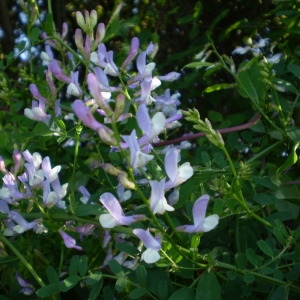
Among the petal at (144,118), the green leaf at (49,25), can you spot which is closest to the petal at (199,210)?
the petal at (144,118)

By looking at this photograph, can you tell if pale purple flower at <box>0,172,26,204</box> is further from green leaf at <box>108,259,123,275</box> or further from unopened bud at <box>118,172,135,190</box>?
unopened bud at <box>118,172,135,190</box>

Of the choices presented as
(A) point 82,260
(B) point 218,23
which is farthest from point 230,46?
(A) point 82,260

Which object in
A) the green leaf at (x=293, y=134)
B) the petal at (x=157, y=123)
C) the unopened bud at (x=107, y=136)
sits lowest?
the green leaf at (x=293, y=134)

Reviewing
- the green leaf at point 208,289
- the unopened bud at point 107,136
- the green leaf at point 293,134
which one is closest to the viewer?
the unopened bud at point 107,136

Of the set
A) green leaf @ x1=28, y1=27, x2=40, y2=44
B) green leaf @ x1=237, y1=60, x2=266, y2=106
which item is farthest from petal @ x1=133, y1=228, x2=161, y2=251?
green leaf @ x1=28, y1=27, x2=40, y2=44

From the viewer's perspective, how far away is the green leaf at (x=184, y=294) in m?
0.91

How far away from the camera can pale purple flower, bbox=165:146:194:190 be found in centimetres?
81

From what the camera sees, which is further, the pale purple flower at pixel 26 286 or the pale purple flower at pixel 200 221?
the pale purple flower at pixel 26 286

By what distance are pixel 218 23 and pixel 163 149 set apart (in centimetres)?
105

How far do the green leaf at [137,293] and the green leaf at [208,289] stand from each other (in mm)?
87

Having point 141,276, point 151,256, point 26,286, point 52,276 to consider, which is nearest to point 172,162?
point 151,256

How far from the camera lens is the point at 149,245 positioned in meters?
0.80

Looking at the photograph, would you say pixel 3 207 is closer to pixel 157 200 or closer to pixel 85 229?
pixel 85 229

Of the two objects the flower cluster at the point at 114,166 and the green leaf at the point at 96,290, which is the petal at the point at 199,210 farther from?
the green leaf at the point at 96,290
